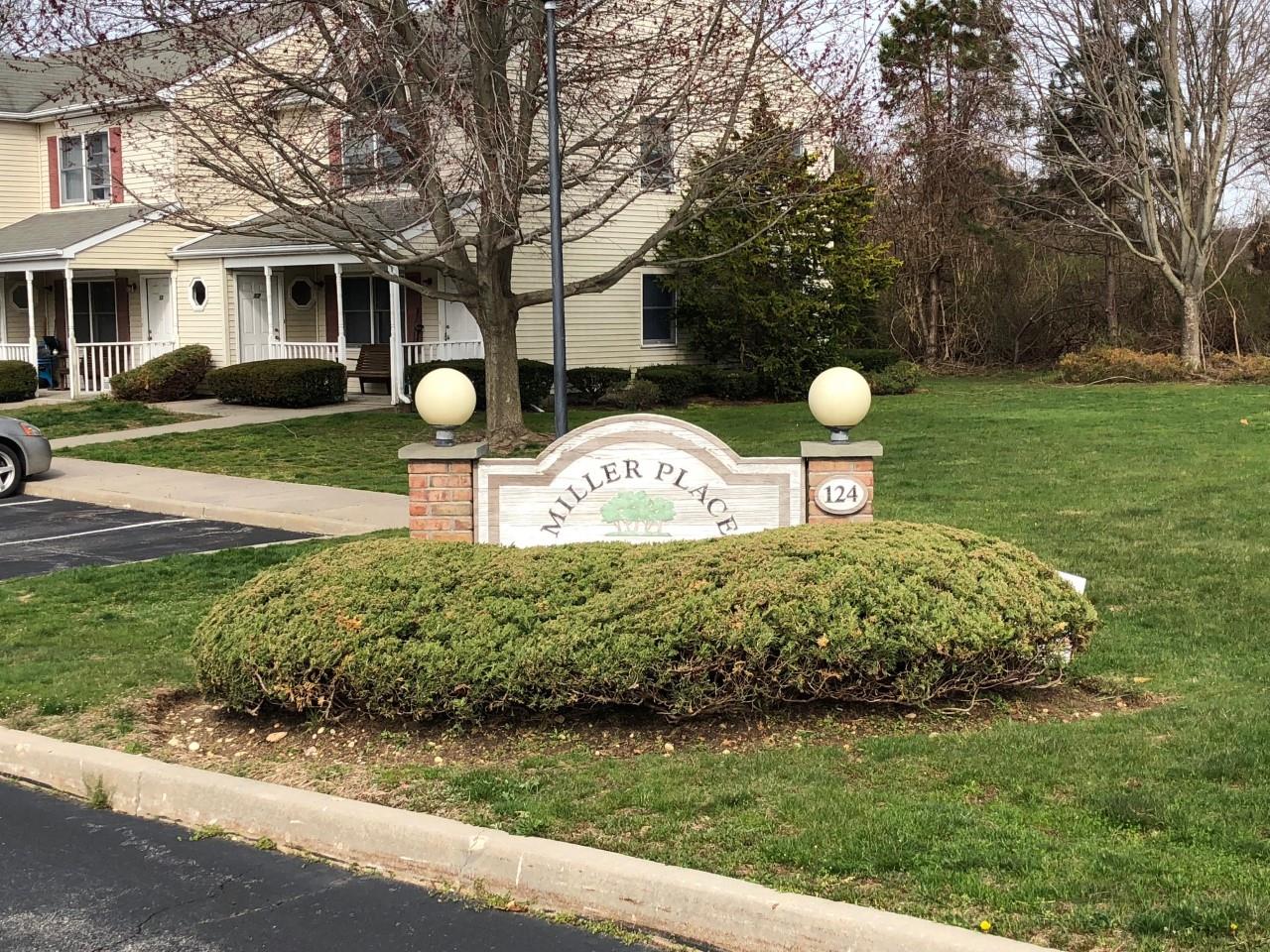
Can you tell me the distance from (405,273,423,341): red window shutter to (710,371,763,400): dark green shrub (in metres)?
5.77

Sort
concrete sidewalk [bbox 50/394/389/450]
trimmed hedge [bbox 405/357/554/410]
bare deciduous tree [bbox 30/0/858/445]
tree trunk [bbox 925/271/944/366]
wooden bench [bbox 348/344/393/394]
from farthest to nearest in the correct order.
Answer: tree trunk [bbox 925/271/944/366]
wooden bench [bbox 348/344/393/394]
trimmed hedge [bbox 405/357/554/410]
concrete sidewalk [bbox 50/394/389/450]
bare deciduous tree [bbox 30/0/858/445]

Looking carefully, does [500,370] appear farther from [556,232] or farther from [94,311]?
[94,311]

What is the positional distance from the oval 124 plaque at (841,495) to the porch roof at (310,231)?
1006cm

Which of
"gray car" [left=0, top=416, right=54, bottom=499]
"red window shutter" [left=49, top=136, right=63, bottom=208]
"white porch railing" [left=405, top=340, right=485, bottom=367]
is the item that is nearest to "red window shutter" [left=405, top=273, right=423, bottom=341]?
"white porch railing" [left=405, top=340, right=485, bottom=367]

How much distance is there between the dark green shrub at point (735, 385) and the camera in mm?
25250

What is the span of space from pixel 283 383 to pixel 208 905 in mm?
19794

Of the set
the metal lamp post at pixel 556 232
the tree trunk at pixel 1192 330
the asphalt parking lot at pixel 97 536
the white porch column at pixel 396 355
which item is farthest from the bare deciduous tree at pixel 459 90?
the tree trunk at pixel 1192 330

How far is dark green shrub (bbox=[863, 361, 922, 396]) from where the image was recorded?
26391 mm

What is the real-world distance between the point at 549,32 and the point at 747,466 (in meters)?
6.37

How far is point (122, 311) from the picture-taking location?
93.6 ft

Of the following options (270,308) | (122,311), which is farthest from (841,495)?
(122,311)

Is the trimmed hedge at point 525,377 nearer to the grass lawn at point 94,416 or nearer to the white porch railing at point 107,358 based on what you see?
the grass lawn at point 94,416

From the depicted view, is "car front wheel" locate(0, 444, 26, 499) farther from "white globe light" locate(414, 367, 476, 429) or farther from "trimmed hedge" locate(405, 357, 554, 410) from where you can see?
"white globe light" locate(414, 367, 476, 429)

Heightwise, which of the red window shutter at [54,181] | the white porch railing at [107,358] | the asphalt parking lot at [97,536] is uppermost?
the red window shutter at [54,181]
